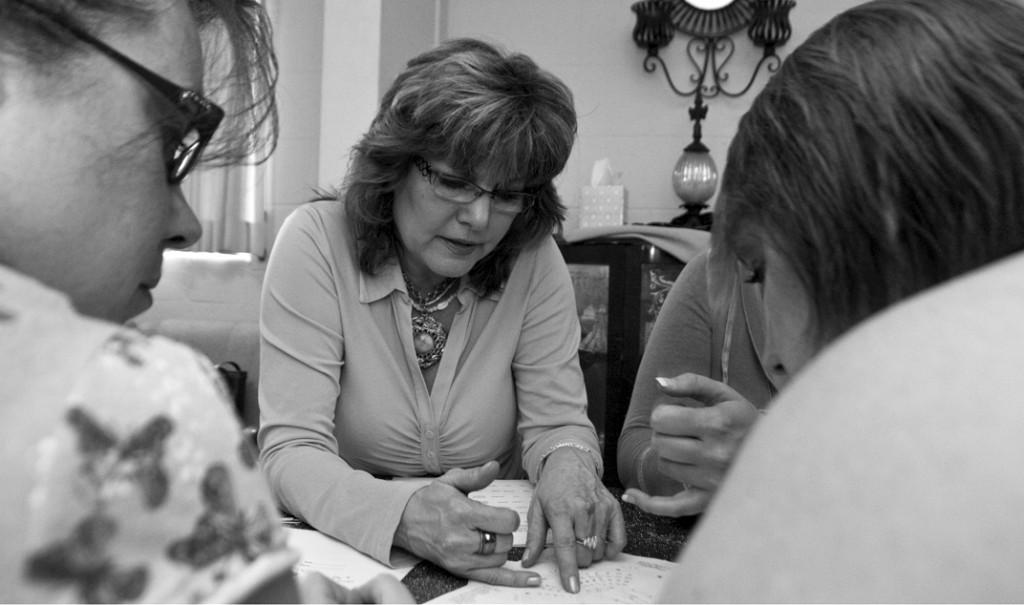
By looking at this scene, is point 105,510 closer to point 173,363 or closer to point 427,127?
point 173,363

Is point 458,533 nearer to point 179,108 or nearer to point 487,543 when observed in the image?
point 487,543

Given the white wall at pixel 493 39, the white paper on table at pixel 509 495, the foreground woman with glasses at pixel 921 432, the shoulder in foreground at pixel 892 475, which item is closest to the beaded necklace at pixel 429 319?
the white paper on table at pixel 509 495

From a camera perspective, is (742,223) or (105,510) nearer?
(105,510)

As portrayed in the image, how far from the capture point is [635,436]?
153cm

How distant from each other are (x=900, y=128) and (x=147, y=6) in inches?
24.1

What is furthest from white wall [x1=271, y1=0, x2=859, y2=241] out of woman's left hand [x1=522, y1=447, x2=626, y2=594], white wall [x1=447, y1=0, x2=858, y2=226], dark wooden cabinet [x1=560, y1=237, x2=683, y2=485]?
woman's left hand [x1=522, y1=447, x2=626, y2=594]

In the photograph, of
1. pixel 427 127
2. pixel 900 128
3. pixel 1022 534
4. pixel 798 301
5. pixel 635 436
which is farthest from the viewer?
pixel 635 436

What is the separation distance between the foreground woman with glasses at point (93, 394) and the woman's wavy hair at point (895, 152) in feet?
1.65

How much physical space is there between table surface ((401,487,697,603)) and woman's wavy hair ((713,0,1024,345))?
1.78 feet

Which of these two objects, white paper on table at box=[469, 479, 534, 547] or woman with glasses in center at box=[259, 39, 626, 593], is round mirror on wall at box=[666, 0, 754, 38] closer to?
woman with glasses in center at box=[259, 39, 626, 593]

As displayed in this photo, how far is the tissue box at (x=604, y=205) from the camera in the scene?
3064mm

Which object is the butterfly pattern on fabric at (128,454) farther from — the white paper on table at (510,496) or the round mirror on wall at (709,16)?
the round mirror on wall at (709,16)

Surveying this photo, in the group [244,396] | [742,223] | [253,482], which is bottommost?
[244,396]

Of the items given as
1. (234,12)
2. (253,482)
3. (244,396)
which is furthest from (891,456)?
(244,396)
